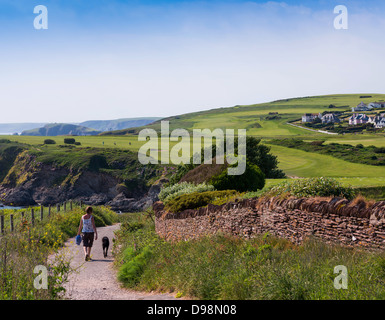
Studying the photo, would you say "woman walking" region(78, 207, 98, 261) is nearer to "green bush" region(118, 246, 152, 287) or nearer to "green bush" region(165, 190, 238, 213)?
"green bush" region(118, 246, 152, 287)

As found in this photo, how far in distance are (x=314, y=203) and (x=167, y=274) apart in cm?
368

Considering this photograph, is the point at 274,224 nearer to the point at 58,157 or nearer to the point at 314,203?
the point at 314,203

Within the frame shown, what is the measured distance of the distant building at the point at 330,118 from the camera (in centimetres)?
14712

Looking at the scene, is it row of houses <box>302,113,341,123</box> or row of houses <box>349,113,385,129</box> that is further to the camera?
row of houses <box>302,113,341,123</box>

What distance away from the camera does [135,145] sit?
114 metres

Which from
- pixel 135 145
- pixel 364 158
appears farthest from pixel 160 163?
pixel 364 158

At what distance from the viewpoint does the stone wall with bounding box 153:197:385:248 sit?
802 cm

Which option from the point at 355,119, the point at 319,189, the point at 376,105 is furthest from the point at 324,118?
the point at 319,189

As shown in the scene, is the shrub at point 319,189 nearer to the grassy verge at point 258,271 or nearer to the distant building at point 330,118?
the grassy verge at point 258,271

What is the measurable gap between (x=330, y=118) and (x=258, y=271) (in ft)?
505

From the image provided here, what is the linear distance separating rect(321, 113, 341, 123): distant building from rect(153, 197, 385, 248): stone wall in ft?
464

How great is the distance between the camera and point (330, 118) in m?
152

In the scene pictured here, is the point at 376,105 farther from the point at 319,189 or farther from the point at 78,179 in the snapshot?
the point at 319,189

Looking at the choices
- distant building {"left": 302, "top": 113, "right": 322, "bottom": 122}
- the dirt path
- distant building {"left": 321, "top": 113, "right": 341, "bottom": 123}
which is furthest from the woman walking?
distant building {"left": 302, "top": 113, "right": 322, "bottom": 122}
